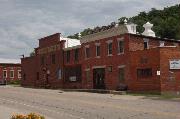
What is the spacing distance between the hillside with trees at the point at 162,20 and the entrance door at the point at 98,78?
963 inches

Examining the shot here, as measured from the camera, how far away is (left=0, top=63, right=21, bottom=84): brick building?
95.4 m

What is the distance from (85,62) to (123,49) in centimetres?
897

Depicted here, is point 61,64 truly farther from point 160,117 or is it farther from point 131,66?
point 160,117

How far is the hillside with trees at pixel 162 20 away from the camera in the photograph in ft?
277

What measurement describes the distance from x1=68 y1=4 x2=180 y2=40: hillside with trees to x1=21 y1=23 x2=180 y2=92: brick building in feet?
43.7

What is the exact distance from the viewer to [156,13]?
100562 millimetres

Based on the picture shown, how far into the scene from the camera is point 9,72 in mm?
97062

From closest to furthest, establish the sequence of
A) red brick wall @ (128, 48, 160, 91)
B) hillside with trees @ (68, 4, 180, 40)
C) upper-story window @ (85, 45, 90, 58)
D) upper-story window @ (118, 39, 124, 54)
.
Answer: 1. red brick wall @ (128, 48, 160, 91)
2. upper-story window @ (118, 39, 124, 54)
3. upper-story window @ (85, 45, 90, 58)
4. hillside with trees @ (68, 4, 180, 40)

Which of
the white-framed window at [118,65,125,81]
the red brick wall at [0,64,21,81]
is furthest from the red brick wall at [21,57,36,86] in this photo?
the white-framed window at [118,65,125,81]

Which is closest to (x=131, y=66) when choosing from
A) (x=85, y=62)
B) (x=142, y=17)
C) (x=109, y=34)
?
(x=109, y=34)

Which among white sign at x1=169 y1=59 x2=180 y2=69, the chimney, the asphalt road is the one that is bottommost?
the asphalt road

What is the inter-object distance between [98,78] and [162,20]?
4507 cm

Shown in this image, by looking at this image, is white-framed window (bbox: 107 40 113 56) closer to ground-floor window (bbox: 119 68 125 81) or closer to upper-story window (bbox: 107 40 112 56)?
upper-story window (bbox: 107 40 112 56)

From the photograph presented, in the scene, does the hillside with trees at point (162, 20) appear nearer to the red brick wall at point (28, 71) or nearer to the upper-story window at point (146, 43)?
the red brick wall at point (28, 71)
